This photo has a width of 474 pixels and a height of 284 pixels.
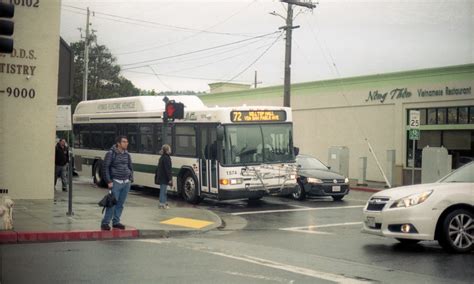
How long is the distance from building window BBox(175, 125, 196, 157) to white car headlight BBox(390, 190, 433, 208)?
9449 millimetres

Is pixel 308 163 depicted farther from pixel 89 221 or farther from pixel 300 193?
pixel 89 221

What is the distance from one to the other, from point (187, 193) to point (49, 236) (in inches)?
Result: 311

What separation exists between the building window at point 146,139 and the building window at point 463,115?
46.9ft

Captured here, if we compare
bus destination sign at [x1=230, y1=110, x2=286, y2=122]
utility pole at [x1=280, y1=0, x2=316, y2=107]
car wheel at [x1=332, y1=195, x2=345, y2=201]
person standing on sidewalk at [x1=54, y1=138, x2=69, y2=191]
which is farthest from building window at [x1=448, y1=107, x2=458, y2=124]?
person standing on sidewalk at [x1=54, y1=138, x2=69, y2=191]

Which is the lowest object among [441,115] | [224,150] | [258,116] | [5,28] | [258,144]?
[224,150]

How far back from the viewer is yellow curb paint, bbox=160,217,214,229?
44.2 ft

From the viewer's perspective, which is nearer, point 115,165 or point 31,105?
point 115,165

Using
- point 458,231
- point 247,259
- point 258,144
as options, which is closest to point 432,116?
point 258,144

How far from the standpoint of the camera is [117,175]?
39.7 ft

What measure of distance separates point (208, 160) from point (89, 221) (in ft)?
17.6

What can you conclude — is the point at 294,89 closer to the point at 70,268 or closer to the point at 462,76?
the point at 462,76

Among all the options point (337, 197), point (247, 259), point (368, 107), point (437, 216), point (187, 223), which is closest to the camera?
point (247, 259)

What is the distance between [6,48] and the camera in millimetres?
8672

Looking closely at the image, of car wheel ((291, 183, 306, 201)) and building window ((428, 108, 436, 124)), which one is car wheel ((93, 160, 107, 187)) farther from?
building window ((428, 108, 436, 124))
